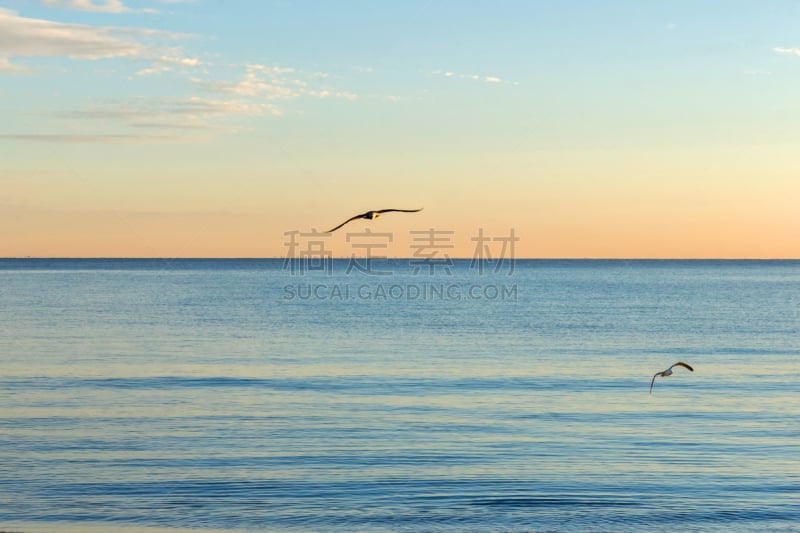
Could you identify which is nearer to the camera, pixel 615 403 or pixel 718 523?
pixel 718 523

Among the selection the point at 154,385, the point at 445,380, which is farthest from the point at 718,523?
the point at 154,385

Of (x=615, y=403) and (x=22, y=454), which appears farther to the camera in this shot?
(x=615, y=403)

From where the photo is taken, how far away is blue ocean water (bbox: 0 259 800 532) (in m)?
24.1

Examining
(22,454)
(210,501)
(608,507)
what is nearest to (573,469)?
(608,507)

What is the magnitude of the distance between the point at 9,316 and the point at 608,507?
7639 centimetres

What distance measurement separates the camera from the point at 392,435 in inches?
1289

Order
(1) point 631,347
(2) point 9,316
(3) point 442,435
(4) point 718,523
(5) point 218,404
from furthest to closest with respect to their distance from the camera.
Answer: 1. (2) point 9,316
2. (1) point 631,347
3. (5) point 218,404
4. (3) point 442,435
5. (4) point 718,523

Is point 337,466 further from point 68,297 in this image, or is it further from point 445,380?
point 68,297

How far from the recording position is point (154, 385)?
145ft

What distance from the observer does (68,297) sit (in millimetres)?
129375

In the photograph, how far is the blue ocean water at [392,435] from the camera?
2414 cm

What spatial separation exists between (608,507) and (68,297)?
382 feet

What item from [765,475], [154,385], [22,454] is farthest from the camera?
[154,385]

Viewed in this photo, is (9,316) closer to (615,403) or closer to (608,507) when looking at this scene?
(615,403)
